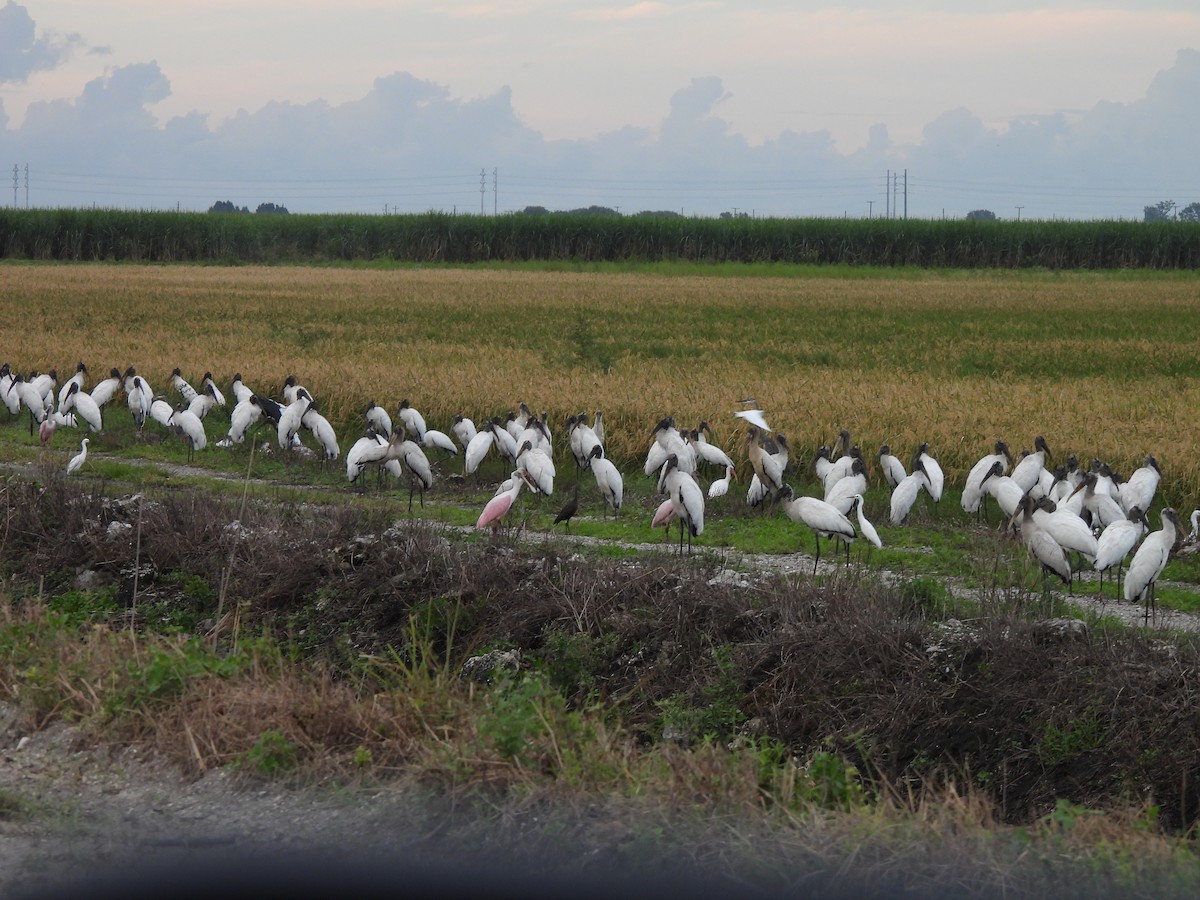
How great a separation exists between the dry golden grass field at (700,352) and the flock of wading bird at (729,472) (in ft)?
3.44

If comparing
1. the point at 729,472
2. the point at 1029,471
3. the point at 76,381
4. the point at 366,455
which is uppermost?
the point at 76,381

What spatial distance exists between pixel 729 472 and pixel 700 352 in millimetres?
11907

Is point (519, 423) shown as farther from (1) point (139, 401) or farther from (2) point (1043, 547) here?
(2) point (1043, 547)

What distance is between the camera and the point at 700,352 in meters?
25.7

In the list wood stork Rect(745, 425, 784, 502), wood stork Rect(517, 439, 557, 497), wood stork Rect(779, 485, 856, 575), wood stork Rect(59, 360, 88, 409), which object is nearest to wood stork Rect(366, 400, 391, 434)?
wood stork Rect(517, 439, 557, 497)

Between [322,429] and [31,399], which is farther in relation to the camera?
[31,399]

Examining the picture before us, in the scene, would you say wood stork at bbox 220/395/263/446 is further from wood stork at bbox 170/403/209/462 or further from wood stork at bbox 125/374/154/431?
wood stork at bbox 125/374/154/431

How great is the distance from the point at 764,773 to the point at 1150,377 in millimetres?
18041

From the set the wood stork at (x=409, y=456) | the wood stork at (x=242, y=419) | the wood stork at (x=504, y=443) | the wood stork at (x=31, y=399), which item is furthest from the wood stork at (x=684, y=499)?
the wood stork at (x=31, y=399)

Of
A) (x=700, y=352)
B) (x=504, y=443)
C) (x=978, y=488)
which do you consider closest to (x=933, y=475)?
(x=978, y=488)

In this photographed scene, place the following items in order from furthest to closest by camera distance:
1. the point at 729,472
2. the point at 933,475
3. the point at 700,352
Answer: the point at 700,352
the point at 729,472
the point at 933,475

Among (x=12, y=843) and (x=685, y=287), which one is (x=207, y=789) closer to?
(x=12, y=843)

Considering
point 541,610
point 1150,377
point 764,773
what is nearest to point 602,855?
point 764,773

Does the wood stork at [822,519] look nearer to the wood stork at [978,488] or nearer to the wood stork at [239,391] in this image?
the wood stork at [978,488]
